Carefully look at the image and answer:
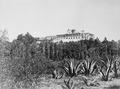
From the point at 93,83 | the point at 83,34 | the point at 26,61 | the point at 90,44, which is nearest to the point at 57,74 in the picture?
the point at 26,61

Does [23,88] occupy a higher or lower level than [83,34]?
lower

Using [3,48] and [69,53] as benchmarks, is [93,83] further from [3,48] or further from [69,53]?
[69,53]

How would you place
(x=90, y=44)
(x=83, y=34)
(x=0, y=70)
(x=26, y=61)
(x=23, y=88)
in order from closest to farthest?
(x=0, y=70), (x=23, y=88), (x=26, y=61), (x=90, y=44), (x=83, y=34)

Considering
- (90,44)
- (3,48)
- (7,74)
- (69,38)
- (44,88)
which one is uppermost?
(69,38)

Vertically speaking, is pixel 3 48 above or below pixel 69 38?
below

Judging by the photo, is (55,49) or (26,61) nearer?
(26,61)

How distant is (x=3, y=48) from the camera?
6.87 m

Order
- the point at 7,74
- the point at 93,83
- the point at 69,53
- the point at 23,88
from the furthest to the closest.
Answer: the point at 69,53 → the point at 93,83 → the point at 23,88 → the point at 7,74

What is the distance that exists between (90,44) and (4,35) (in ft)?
158

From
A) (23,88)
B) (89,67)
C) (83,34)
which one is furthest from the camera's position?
(83,34)

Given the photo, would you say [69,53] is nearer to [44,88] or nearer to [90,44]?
[90,44]

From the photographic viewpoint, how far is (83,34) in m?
91.6

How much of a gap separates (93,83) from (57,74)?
4.82 meters

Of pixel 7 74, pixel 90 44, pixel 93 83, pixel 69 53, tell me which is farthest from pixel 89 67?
pixel 90 44
